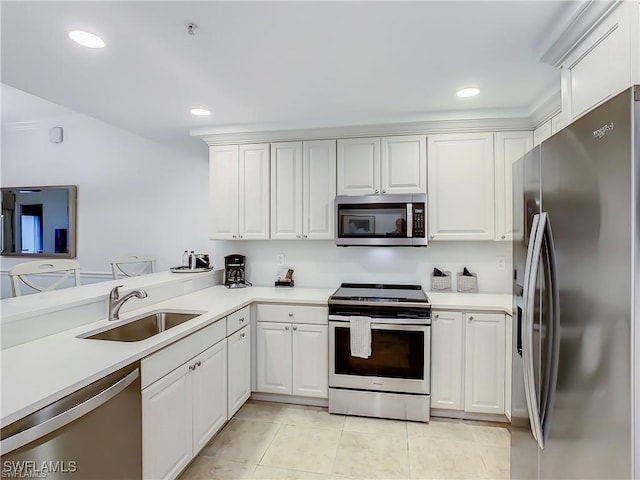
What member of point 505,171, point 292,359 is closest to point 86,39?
point 292,359

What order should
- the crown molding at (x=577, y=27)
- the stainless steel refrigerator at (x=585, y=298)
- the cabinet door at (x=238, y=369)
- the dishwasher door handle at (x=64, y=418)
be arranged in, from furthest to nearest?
1. the cabinet door at (x=238, y=369)
2. the crown molding at (x=577, y=27)
3. the dishwasher door handle at (x=64, y=418)
4. the stainless steel refrigerator at (x=585, y=298)

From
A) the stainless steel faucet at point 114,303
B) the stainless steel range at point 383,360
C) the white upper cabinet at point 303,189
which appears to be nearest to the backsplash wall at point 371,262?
the white upper cabinet at point 303,189

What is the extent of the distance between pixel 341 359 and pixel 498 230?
67.6 inches

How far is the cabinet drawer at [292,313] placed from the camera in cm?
280

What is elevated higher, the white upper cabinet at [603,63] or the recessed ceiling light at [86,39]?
the recessed ceiling light at [86,39]

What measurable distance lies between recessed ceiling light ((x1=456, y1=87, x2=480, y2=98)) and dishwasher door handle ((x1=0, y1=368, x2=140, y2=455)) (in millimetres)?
2641

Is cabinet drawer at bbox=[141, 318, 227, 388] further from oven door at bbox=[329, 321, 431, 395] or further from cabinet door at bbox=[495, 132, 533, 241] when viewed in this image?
cabinet door at bbox=[495, 132, 533, 241]

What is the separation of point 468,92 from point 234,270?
Result: 261 cm

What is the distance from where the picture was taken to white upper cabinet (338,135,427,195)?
9.64ft

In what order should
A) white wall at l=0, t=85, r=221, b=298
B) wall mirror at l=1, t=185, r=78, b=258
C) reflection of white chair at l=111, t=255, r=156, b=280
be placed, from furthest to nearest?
1. wall mirror at l=1, t=185, r=78, b=258
2. white wall at l=0, t=85, r=221, b=298
3. reflection of white chair at l=111, t=255, r=156, b=280

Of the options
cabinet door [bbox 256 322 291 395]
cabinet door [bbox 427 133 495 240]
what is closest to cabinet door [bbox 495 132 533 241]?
cabinet door [bbox 427 133 495 240]

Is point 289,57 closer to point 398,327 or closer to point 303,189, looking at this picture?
point 303,189

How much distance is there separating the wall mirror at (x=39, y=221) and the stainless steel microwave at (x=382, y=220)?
3359 mm

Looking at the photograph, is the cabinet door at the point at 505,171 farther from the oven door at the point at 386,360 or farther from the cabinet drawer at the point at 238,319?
the cabinet drawer at the point at 238,319
